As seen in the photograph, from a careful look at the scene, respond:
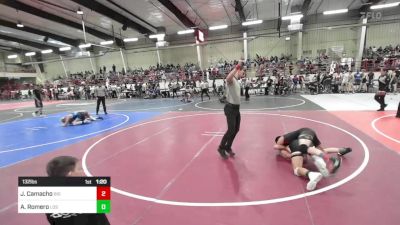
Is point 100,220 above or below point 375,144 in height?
above

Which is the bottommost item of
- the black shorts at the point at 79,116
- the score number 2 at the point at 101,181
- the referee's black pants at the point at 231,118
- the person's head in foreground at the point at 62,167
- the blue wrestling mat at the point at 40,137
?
the blue wrestling mat at the point at 40,137

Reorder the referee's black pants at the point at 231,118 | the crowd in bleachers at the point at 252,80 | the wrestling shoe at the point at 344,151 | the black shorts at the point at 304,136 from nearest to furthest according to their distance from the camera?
the black shorts at the point at 304,136 → the wrestling shoe at the point at 344,151 → the referee's black pants at the point at 231,118 → the crowd in bleachers at the point at 252,80

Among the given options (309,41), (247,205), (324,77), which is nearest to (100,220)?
(247,205)

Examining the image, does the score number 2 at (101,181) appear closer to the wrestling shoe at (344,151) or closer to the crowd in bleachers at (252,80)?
the wrestling shoe at (344,151)

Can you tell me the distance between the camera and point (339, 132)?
7180mm

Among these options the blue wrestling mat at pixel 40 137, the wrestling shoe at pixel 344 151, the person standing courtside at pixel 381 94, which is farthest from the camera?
the person standing courtside at pixel 381 94

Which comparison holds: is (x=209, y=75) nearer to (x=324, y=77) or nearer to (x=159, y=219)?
(x=324, y=77)

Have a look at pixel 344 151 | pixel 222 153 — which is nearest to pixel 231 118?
pixel 222 153

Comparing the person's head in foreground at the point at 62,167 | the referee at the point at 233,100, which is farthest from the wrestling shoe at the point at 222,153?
the person's head in foreground at the point at 62,167

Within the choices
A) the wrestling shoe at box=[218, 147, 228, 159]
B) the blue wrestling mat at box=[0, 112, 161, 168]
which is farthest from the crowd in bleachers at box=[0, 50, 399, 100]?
the wrestling shoe at box=[218, 147, 228, 159]

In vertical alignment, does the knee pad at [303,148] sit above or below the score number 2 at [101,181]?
below

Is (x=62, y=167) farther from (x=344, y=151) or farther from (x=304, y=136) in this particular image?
(x=344, y=151)

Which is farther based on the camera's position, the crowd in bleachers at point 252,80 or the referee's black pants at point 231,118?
the crowd in bleachers at point 252,80

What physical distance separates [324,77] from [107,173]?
59.7ft
